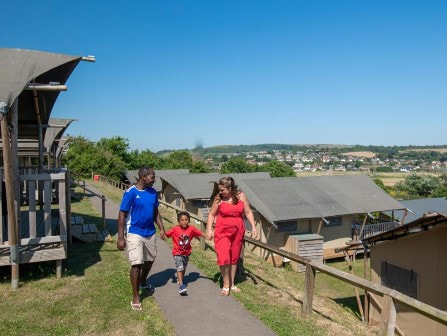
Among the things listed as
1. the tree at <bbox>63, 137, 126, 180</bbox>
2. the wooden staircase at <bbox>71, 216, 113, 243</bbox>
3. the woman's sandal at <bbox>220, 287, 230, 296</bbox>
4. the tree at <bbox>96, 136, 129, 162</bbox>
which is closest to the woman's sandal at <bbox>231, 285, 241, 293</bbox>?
the woman's sandal at <bbox>220, 287, 230, 296</bbox>

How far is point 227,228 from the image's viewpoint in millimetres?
5516

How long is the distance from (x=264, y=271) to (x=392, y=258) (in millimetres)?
4658

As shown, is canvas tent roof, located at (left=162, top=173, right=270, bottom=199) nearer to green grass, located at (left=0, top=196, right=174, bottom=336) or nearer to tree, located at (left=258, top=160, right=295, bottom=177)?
green grass, located at (left=0, top=196, right=174, bottom=336)

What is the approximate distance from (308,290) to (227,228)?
1419 mm

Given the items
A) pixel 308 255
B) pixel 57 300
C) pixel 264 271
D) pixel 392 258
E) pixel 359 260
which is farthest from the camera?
pixel 359 260

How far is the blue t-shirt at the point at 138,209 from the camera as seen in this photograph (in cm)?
507

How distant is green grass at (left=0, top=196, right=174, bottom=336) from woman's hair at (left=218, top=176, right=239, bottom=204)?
72.4 inches

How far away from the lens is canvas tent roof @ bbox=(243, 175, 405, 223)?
20.3 metres

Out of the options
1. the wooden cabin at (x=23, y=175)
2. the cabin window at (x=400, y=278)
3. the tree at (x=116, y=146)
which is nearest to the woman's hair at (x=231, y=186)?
the wooden cabin at (x=23, y=175)

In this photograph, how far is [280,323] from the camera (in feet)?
16.4

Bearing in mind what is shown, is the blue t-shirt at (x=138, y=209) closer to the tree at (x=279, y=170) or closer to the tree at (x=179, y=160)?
the tree at (x=179, y=160)

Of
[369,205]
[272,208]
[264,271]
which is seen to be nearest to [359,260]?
[369,205]

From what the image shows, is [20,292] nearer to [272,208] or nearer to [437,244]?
[437,244]

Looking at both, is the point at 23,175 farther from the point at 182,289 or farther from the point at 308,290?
the point at 308,290
